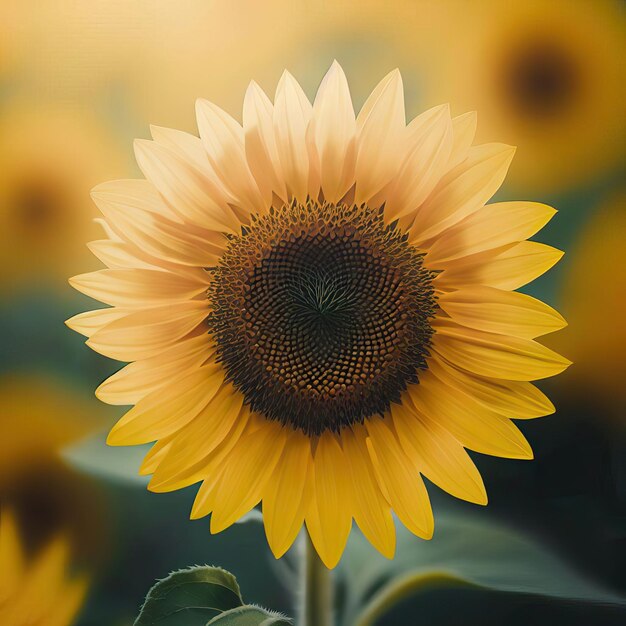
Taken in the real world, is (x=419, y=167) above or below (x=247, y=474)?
above

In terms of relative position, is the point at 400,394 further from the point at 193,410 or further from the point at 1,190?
the point at 1,190

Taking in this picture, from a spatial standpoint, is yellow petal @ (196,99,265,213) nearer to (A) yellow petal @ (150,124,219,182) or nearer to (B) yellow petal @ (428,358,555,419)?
(A) yellow petal @ (150,124,219,182)

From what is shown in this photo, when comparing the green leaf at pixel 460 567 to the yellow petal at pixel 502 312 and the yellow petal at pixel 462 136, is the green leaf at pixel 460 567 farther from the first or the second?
the yellow petal at pixel 462 136

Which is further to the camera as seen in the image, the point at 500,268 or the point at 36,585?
the point at 36,585

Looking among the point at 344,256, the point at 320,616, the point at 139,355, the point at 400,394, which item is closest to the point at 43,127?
the point at 139,355

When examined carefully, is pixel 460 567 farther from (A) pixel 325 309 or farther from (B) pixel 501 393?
(A) pixel 325 309

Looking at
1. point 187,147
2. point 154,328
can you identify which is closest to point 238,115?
point 187,147
